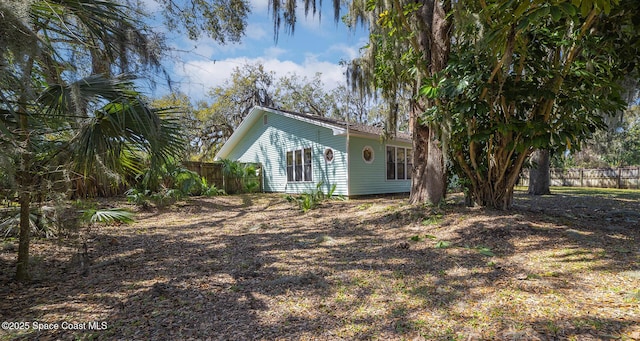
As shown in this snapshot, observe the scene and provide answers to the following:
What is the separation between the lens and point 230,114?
894 inches

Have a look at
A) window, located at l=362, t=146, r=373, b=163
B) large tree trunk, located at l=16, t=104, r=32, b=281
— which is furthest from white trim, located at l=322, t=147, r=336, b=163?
large tree trunk, located at l=16, t=104, r=32, b=281

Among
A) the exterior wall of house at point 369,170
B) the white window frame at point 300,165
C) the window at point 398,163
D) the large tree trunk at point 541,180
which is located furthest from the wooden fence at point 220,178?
the large tree trunk at point 541,180

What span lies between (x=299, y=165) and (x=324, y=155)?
1.61 m

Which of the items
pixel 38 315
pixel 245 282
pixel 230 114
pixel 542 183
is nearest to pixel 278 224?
pixel 245 282

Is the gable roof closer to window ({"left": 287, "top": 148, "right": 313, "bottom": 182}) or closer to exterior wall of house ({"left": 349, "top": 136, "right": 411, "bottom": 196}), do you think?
exterior wall of house ({"left": 349, "top": 136, "right": 411, "bottom": 196})

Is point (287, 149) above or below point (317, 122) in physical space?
below

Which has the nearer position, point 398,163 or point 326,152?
point 326,152

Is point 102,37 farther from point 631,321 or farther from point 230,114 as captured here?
point 230,114

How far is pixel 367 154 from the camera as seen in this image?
11695mm

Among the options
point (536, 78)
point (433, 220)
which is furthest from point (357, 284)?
point (536, 78)

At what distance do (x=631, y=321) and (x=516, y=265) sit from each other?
3.85 ft

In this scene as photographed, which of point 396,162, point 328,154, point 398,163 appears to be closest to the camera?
point 328,154

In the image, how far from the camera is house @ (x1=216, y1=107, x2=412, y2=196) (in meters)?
11.1

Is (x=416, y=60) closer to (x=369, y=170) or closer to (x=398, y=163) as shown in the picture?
(x=369, y=170)
